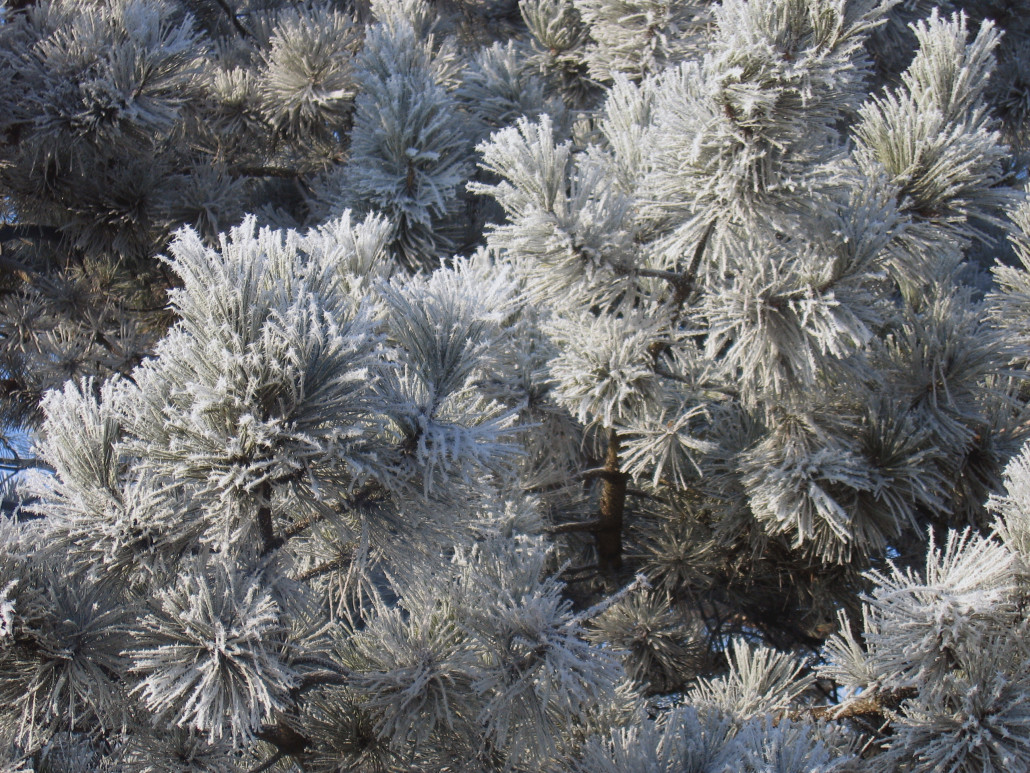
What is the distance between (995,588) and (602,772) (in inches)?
24.5

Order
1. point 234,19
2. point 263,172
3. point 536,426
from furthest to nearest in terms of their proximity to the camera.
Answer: point 234,19
point 263,172
point 536,426

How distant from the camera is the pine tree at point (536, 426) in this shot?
3.35 ft

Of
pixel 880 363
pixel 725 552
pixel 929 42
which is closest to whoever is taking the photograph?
pixel 929 42

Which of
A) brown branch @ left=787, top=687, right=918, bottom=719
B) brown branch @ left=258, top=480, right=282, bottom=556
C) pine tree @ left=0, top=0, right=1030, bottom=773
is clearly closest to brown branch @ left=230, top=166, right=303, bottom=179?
pine tree @ left=0, top=0, right=1030, bottom=773

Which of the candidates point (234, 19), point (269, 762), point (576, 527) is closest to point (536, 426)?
point (269, 762)

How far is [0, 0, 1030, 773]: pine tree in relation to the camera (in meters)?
1.02

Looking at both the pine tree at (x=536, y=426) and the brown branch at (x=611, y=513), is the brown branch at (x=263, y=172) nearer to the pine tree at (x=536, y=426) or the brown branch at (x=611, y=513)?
the pine tree at (x=536, y=426)

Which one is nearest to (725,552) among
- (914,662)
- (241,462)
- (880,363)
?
(880,363)

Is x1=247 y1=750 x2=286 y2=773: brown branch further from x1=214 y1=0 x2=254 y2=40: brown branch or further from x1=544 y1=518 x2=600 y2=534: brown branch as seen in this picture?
x1=214 y1=0 x2=254 y2=40: brown branch

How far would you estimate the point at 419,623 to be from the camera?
1.35m

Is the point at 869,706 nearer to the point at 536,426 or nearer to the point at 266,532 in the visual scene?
the point at 536,426

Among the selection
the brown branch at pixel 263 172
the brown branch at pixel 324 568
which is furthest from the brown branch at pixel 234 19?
the brown branch at pixel 324 568

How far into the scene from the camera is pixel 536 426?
1.29 m

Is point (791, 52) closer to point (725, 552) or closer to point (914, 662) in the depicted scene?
point (914, 662)
